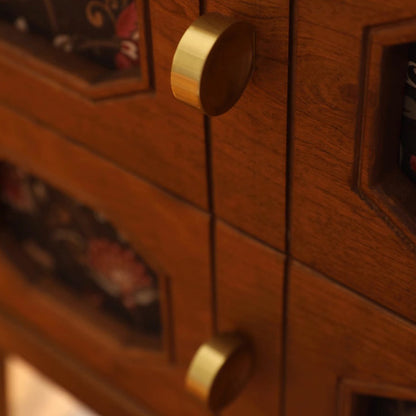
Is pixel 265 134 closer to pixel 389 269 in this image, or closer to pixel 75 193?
pixel 389 269

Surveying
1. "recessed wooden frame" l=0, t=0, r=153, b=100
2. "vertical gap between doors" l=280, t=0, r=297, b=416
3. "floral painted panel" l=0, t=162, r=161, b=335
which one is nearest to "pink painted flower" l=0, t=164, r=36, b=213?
"floral painted panel" l=0, t=162, r=161, b=335

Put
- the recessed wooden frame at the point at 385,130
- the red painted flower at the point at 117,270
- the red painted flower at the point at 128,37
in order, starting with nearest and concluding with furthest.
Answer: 1. the recessed wooden frame at the point at 385,130
2. the red painted flower at the point at 128,37
3. the red painted flower at the point at 117,270

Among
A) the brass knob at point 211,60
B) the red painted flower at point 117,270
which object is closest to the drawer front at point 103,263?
the red painted flower at point 117,270

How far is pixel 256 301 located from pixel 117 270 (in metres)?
0.14

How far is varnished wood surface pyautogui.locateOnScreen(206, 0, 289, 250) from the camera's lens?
0.34 metres

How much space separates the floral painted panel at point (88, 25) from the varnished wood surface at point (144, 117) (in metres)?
0.02

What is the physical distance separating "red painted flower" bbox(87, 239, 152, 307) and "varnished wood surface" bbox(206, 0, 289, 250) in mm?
134

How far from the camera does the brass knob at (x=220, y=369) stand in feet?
1.39

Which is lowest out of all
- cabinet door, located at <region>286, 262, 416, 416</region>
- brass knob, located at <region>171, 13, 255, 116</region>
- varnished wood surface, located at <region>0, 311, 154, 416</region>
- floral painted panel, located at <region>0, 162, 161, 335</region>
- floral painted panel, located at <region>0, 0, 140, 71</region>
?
varnished wood surface, located at <region>0, 311, 154, 416</region>

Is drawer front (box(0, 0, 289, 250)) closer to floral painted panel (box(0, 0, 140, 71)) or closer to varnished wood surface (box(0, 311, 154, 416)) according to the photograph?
floral painted panel (box(0, 0, 140, 71))

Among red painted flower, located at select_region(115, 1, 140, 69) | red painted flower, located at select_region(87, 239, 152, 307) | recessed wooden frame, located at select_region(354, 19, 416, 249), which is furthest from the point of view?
red painted flower, located at select_region(87, 239, 152, 307)

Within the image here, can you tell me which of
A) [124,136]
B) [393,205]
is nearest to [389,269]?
[393,205]

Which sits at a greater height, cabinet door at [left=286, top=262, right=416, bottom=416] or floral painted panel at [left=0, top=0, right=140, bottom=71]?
floral painted panel at [left=0, top=0, right=140, bottom=71]

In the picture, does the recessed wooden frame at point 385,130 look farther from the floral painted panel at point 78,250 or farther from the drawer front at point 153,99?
the floral painted panel at point 78,250
